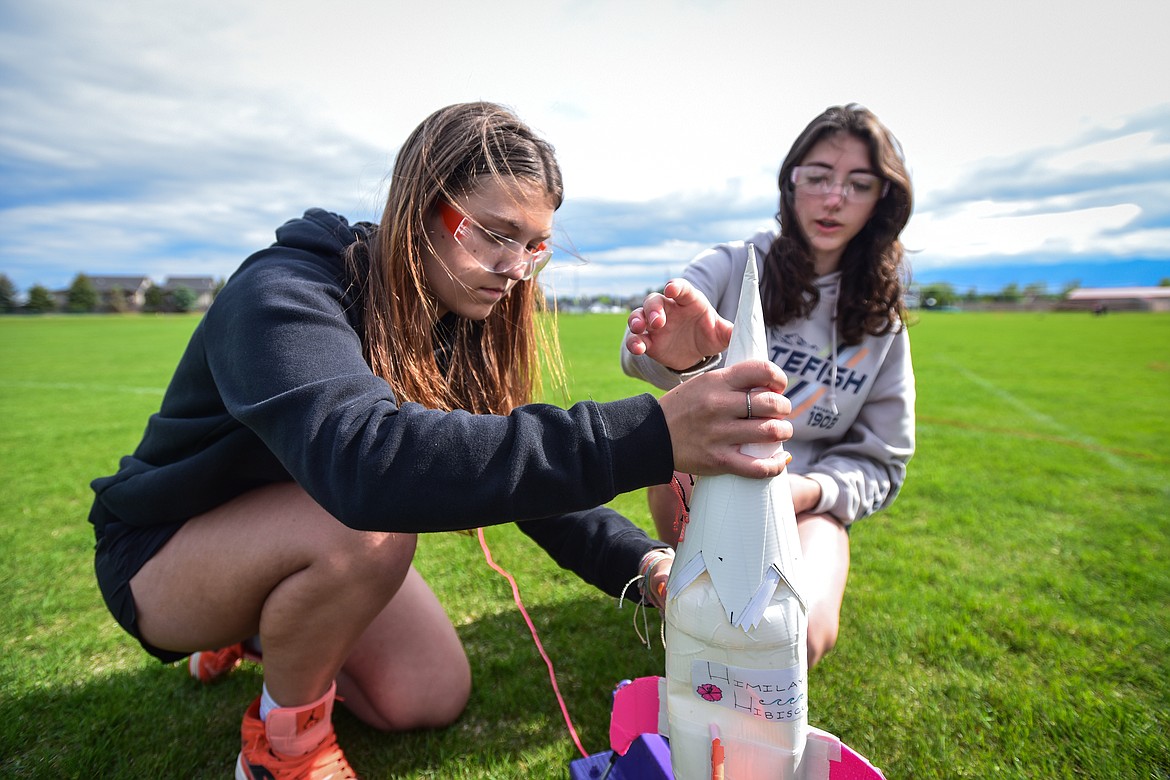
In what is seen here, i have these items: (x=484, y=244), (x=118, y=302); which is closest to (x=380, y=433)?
(x=484, y=244)

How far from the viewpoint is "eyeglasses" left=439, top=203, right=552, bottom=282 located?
1828 millimetres

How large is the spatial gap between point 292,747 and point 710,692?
4.25ft

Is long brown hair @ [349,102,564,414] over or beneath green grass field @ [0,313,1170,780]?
over

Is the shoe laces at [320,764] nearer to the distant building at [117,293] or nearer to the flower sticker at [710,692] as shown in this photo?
the flower sticker at [710,692]

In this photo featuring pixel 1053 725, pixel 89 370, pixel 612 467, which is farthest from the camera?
pixel 89 370

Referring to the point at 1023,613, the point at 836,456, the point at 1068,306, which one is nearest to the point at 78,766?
the point at 836,456

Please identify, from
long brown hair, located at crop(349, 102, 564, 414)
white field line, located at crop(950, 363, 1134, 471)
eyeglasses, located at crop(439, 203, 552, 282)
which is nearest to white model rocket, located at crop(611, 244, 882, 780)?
eyeglasses, located at crop(439, 203, 552, 282)

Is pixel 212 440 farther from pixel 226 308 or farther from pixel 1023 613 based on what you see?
pixel 1023 613

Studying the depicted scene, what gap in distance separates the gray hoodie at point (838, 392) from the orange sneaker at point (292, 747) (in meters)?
1.92

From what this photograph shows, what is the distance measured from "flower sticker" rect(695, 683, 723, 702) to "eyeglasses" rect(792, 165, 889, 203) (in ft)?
6.92

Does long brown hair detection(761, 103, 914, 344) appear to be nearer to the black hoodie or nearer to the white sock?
the black hoodie

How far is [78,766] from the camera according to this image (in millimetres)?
2021

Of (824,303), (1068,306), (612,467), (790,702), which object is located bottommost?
(1068,306)

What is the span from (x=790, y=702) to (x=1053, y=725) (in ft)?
4.98
